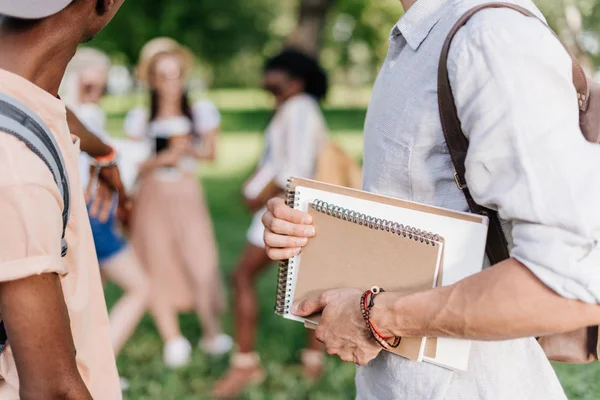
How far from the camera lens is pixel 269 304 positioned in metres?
6.18

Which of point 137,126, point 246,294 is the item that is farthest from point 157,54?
point 246,294

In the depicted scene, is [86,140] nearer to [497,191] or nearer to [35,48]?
[35,48]

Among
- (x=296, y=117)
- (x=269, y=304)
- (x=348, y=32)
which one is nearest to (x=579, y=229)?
(x=296, y=117)

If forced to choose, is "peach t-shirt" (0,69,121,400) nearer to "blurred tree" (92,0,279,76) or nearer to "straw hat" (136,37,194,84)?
"straw hat" (136,37,194,84)

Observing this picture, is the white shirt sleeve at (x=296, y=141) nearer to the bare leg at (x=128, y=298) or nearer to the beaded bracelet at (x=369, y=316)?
the bare leg at (x=128, y=298)

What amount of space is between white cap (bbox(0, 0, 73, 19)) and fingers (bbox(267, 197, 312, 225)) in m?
0.60

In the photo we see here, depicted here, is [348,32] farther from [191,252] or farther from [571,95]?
[571,95]

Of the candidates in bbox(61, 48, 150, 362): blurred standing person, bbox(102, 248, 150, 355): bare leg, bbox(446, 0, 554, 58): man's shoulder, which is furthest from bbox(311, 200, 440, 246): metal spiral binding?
bbox(102, 248, 150, 355): bare leg

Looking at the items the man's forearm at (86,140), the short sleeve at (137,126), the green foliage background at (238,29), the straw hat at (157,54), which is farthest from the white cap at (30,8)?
the green foliage background at (238,29)

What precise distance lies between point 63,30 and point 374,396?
102 centimetres

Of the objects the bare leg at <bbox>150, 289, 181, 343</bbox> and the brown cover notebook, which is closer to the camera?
the brown cover notebook

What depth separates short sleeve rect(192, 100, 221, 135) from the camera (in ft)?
17.4

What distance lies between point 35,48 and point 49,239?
1.20ft

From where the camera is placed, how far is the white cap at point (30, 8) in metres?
1.18
